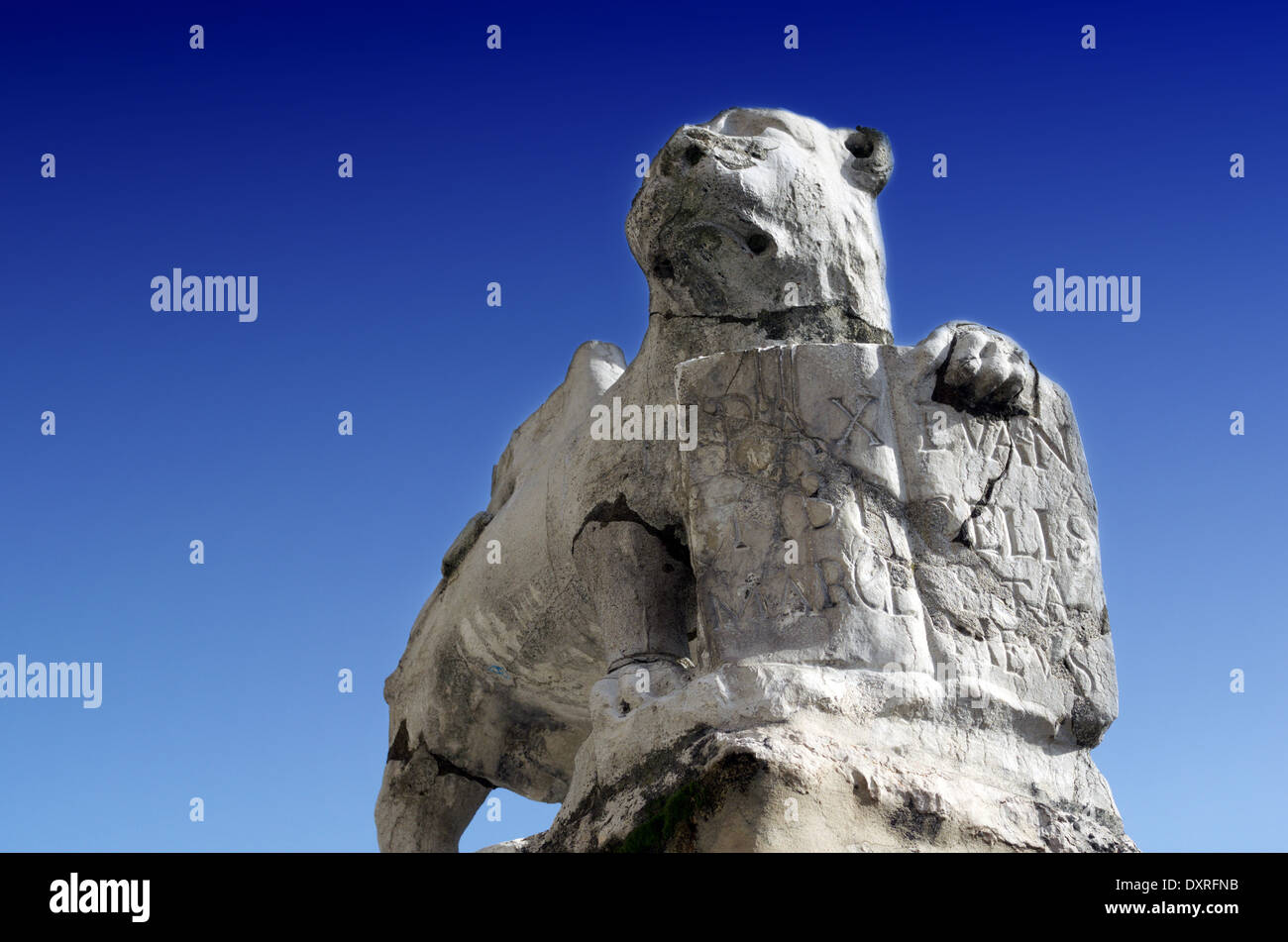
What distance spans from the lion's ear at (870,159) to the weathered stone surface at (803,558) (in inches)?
0.5

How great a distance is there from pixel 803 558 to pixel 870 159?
1654 mm

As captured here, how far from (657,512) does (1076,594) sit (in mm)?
1368

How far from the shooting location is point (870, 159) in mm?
5867

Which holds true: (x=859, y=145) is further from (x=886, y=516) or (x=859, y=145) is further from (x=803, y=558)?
(x=803, y=558)

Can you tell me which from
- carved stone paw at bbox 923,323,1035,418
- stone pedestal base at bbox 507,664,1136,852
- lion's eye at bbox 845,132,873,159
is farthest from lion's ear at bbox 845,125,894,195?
stone pedestal base at bbox 507,664,1136,852

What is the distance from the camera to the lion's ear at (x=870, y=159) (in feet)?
19.2

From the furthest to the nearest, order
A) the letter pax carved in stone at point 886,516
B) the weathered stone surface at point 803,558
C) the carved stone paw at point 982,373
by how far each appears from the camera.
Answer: the carved stone paw at point 982,373 < the letter pax carved in stone at point 886,516 < the weathered stone surface at point 803,558

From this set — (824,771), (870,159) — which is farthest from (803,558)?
(870,159)

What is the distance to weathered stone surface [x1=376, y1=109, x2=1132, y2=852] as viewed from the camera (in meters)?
4.63

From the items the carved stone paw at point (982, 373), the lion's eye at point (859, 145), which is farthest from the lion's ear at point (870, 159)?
the carved stone paw at point (982, 373)

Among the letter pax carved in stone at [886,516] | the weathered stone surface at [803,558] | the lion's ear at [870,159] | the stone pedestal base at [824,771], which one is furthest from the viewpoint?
the lion's ear at [870,159]

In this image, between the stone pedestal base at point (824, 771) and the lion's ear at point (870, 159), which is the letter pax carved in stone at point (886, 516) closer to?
the stone pedestal base at point (824, 771)

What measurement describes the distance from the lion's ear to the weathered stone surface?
12mm
